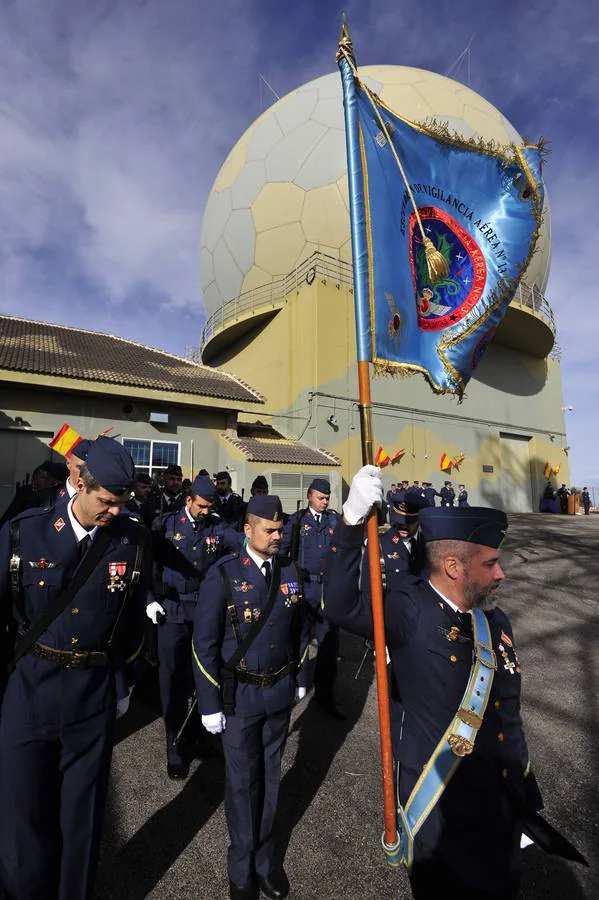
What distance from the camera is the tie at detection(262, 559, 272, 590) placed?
2990 mm

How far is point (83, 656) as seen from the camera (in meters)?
2.27

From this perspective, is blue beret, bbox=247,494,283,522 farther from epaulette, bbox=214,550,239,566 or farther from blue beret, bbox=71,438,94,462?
blue beret, bbox=71,438,94,462

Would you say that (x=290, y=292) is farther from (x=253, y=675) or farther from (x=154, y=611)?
(x=253, y=675)

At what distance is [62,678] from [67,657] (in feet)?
0.32

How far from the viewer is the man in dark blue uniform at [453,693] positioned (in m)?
1.68

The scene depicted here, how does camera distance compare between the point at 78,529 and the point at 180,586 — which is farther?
the point at 180,586

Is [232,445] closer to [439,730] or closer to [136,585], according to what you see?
[136,585]

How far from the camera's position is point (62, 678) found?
2.21 metres

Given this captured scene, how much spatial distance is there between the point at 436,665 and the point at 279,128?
24.5 m

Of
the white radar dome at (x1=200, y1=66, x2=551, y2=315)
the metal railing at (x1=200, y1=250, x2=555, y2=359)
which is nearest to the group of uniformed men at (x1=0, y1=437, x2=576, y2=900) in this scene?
the metal railing at (x1=200, y1=250, x2=555, y2=359)

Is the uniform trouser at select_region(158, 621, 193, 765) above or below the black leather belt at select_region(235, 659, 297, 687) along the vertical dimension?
below

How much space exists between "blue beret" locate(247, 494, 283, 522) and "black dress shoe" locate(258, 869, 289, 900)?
1988 millimetres

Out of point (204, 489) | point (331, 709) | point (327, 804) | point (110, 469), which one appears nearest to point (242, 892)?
point (327, 804)

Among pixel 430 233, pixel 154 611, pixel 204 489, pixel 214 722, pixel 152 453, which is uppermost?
pixel 430 233
